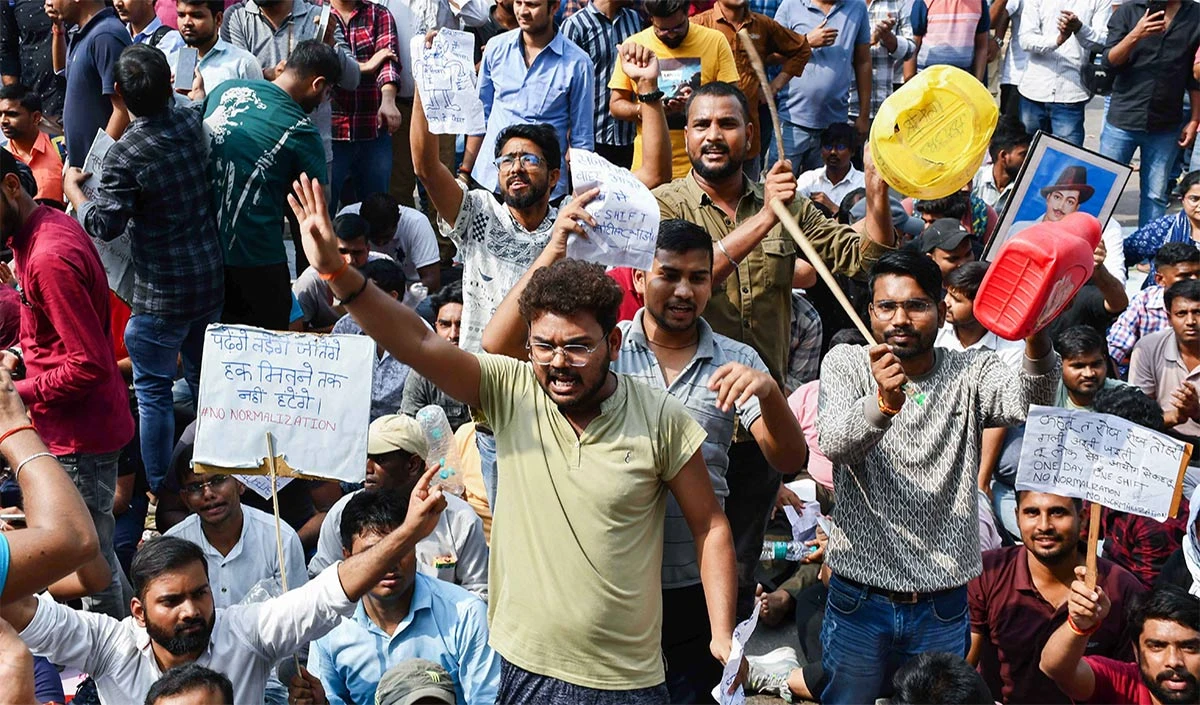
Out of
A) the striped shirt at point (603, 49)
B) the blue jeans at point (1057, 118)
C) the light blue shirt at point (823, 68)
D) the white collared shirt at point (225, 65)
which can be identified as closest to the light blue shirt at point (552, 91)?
the striped shirt at point (603, 49)

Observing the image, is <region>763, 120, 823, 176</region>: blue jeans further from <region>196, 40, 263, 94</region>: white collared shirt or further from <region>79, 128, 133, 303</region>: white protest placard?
<region>79, 128, 133, 303</region>: white protest placard

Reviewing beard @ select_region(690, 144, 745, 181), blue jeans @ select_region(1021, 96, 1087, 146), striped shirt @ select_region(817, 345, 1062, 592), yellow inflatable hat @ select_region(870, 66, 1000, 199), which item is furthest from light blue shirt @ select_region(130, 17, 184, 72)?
blue jeans @ select_region(1021, 96, 1087, 146)

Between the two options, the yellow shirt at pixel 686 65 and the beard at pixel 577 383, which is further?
the yellow shirt at pixel 686 65

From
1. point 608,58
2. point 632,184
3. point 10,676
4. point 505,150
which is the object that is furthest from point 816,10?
point 10,676

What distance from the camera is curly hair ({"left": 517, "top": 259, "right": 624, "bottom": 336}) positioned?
12.7 feet

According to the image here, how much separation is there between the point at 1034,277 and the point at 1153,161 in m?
6.86

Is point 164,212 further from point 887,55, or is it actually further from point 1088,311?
point 887,55

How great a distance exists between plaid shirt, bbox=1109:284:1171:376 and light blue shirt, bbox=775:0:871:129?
279cm

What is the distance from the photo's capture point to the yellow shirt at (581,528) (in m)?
3.87

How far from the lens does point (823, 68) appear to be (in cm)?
1005

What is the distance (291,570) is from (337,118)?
4.17m

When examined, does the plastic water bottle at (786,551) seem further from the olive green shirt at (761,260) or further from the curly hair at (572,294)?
the curly hair at (572,294)

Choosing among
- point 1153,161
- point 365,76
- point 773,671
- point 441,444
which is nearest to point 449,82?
point 441,444

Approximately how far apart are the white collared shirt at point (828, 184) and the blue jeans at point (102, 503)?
16.3 feet
